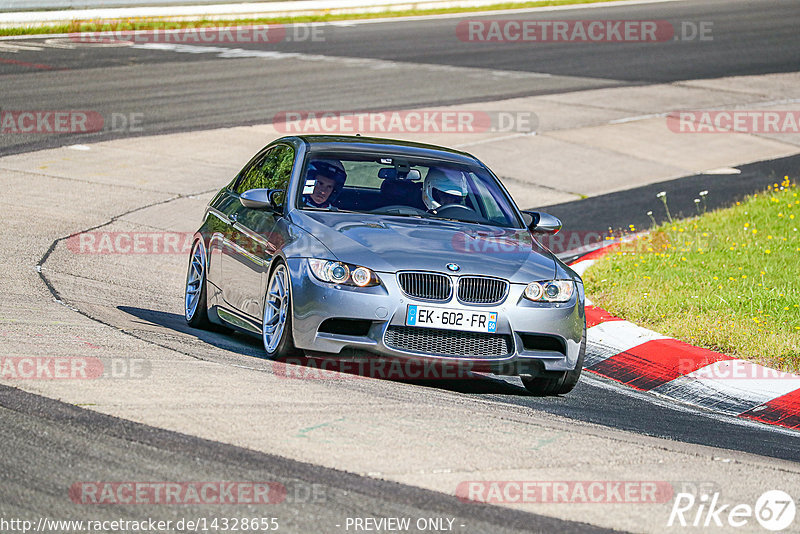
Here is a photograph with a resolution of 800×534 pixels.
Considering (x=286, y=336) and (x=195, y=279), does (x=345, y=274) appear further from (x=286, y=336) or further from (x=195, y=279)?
(x=195, y=279)

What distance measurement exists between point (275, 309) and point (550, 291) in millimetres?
1759

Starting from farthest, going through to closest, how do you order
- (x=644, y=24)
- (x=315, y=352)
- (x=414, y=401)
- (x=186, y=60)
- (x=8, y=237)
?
(x=644, y=24)
(x=186, y=60)
(x=8, y=237)
(x=315, y=352)
(x=414, y=401)

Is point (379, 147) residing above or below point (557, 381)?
above

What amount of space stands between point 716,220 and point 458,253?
7494 millimetres

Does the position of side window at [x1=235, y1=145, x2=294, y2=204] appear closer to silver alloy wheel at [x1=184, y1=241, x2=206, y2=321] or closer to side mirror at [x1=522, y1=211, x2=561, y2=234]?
silver alloy wheel at [x1=184, y1=241, x2=206, y2=321]

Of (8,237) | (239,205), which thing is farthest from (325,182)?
(8,237)

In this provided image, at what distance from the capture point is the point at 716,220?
577 inches

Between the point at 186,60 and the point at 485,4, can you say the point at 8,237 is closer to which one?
the point at 186,60
